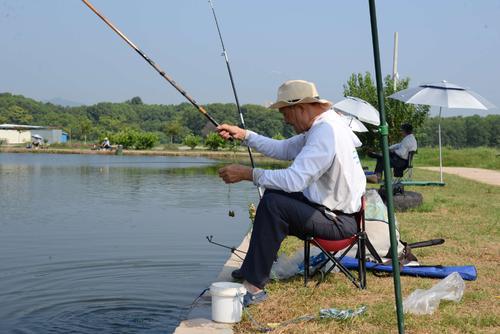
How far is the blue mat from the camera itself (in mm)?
4957

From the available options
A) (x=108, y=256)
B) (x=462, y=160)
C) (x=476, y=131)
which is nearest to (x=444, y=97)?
(x=108, y=256)

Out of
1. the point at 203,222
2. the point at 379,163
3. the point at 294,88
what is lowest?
Result: the point at 203,222

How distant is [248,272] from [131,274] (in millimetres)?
3072

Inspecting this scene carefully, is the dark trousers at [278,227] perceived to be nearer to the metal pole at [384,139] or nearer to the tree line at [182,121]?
the metal pole at [384,139]

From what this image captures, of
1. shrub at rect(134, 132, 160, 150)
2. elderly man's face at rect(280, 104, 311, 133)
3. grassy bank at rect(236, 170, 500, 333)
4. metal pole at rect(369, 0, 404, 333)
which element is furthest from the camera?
shrub at rect(134, 132, 160, 150)

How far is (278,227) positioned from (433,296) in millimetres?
950

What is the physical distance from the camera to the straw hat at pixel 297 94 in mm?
4281

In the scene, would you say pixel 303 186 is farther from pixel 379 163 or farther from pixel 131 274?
pixel 379 163

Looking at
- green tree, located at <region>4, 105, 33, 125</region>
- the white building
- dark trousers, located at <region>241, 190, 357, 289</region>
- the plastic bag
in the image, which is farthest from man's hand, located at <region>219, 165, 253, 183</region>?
green tree, located at <region>4, 105, 33, 125</region>

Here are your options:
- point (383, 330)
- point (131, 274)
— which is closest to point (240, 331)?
point (383, 330)

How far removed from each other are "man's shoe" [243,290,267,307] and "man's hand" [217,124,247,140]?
1141 mm

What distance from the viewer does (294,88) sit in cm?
429

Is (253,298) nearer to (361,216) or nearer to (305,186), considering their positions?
(305,186)

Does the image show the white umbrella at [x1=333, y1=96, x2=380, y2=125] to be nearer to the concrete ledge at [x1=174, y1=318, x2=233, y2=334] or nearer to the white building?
the concrete ledge at [x1=174, y1=318, x2=233, y2=334]
